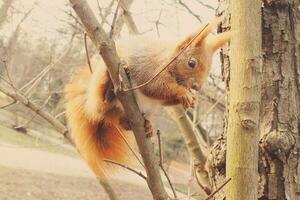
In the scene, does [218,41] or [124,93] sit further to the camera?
[218,41]

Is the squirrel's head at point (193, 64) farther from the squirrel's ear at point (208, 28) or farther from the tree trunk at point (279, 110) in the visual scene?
the tree trunk at point (279, 110)

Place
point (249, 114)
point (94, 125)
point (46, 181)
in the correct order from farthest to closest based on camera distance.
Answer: point (46, 181) → point (94, 125) → point (249, 114)

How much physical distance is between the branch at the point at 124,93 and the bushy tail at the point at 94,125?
0.50 m

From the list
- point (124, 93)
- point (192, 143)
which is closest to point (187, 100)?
point (124, 93)

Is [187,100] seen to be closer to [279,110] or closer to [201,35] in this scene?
[201,35]

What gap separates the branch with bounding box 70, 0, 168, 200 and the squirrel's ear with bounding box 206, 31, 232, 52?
25.1 inches

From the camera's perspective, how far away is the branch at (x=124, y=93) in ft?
3.51

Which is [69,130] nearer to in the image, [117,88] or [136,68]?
[136,68]

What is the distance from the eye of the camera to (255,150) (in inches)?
43.3

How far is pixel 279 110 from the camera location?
1.63 meters

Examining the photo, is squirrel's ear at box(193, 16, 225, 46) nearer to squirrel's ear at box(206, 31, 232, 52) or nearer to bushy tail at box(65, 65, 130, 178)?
squirrel's ear at box(206, 31, 232, 52)

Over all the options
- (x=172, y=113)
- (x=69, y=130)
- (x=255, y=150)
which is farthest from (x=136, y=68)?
(x=172, y=113)

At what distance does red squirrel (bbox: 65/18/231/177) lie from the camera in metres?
1.79

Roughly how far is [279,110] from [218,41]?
328 mm
